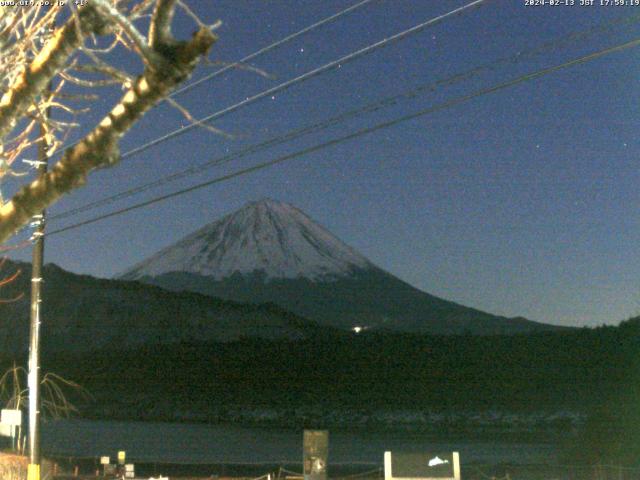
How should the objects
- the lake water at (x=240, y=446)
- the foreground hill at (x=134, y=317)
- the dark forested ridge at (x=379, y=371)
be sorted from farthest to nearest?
1. the foreground hill at (x=134, y=317)
2. the dark forested ridge at (x=379, y=371)
3. the lake water at (x=240, y=446)

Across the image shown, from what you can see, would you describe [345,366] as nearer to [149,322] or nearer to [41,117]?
[149,322]

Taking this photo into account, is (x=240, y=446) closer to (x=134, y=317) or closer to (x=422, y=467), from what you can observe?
(x=422, y=467)

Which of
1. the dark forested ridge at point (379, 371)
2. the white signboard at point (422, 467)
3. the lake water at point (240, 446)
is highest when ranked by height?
the dark forested ridge at point (379, 371)

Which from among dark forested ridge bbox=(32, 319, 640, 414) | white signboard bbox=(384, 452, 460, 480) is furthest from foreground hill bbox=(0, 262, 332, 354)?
white signboard bbox=(384, 452, 460, 480)

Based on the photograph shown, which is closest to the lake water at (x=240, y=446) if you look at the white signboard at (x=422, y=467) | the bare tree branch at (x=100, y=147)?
the white signboard at (x=422, y=467)

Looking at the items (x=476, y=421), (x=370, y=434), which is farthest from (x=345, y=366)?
(x=370, y=434)

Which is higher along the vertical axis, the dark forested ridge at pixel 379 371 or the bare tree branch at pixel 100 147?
the dark forested ridge at pixel 379 371

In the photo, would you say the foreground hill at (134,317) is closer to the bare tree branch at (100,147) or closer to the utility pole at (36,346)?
the utility pole at (36,346)

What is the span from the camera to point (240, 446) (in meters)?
59.0

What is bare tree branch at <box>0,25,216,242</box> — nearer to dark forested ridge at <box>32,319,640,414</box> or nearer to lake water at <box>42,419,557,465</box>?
lake water at <box>42,419,557,465</box>

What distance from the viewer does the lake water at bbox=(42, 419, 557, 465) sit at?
48594 mm

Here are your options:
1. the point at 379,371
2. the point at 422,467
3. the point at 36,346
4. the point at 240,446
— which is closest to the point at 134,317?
the point at 379,371

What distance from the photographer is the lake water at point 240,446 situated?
159 feet

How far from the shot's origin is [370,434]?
71.9 metres
